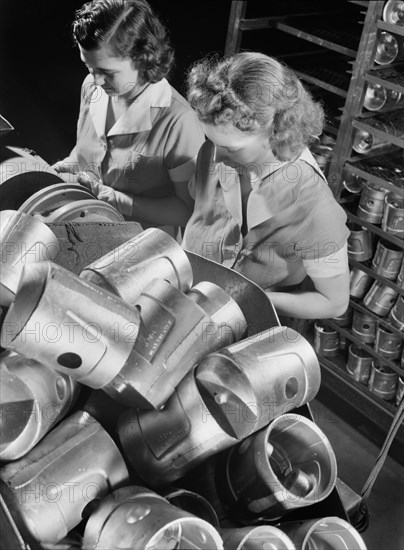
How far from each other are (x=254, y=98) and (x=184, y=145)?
2.11 ft

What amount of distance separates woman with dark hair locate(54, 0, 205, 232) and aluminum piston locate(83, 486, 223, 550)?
1299 mm

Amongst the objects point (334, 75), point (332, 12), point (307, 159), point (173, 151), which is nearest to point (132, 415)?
point (307, 159)

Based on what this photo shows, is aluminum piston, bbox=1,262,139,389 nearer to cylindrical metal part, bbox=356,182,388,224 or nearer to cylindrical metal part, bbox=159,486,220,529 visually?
cylindrical metal part, bbox=159,486,220,529

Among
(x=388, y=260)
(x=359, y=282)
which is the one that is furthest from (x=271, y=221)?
(x=359, y=282)

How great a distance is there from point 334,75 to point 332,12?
14.0 inches

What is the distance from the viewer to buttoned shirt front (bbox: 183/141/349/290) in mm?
1772

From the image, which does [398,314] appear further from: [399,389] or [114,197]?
[114,197]

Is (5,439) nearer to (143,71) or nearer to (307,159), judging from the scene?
(307,159)

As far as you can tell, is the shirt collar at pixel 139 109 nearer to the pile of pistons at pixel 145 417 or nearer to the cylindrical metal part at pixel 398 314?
the pile of pistons at pixel 145 417

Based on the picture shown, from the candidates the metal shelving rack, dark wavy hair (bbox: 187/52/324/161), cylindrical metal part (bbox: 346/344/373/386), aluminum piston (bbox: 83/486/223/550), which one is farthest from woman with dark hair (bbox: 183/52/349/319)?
cylindrical metal part (bbox: 346/344/373/386)

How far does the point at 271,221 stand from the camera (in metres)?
1.82

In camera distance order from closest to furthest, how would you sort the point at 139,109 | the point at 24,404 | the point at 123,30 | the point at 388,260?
the point at 24,404 < the point at 123,30 < the point at 139,109 < the point at 388,260

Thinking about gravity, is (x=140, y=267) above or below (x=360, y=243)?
above

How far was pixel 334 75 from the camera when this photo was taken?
10.5 feet
